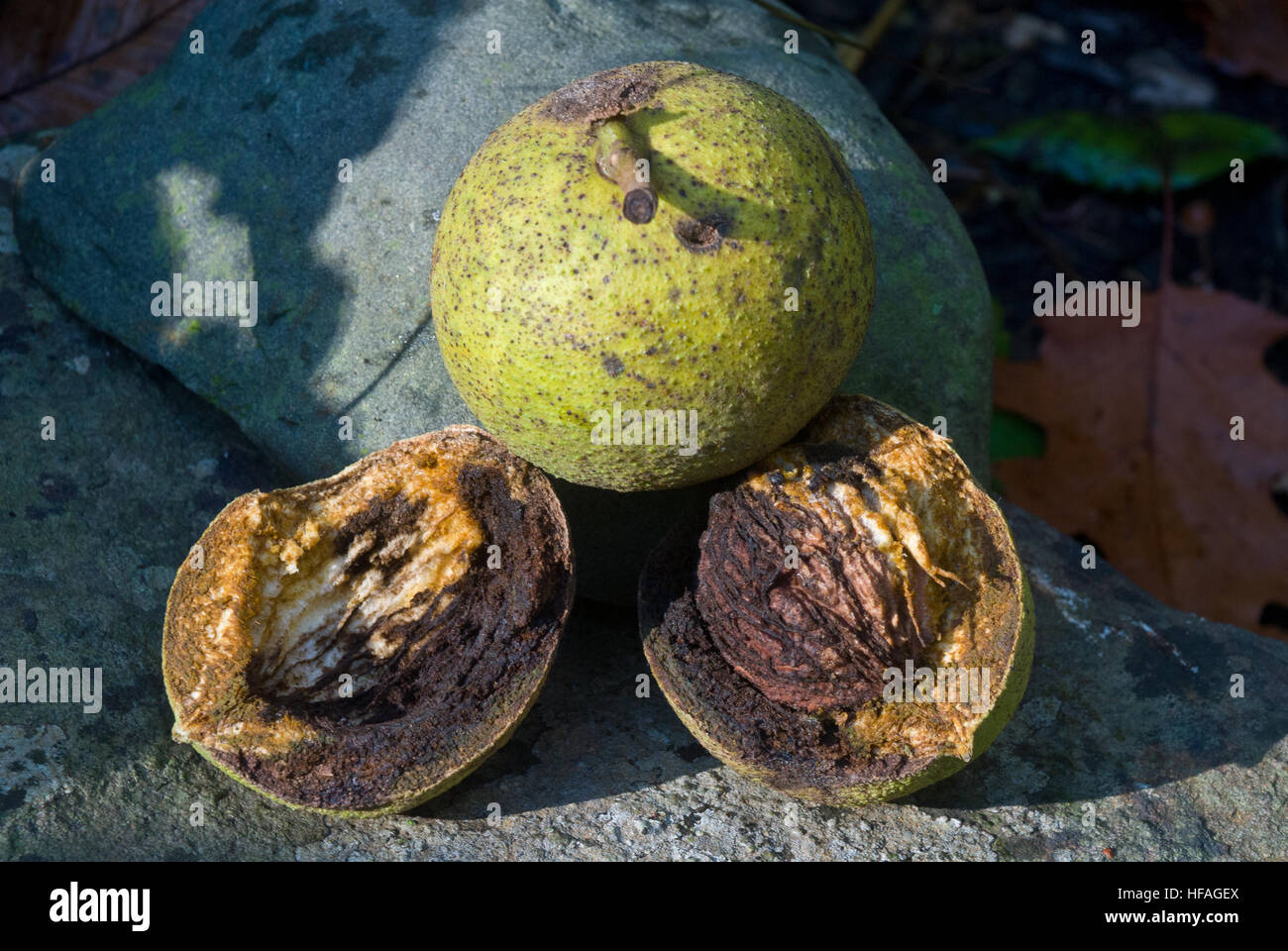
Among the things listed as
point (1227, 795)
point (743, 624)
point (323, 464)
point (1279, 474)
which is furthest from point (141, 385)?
point (1279, 474)

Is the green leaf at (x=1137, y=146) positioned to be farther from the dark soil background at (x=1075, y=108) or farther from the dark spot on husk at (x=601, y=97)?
the dark spot on husk at (x=601, y=97)

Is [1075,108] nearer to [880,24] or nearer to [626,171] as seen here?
[880,24]

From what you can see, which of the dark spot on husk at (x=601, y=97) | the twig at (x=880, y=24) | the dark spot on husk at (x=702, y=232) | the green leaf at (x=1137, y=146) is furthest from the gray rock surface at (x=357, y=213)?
the twig at (x=880, y=24)

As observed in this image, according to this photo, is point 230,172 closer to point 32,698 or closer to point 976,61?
point 32,698

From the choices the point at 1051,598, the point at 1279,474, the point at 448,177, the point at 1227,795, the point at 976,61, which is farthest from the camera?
the point at 976,61

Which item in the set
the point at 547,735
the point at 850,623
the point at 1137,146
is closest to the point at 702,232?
the point at 850,623

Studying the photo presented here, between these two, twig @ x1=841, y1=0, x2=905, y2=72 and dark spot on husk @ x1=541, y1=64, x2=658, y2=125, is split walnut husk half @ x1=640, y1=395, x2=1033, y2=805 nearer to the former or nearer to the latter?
dark spot on husk @ x1=541, y1=64, x2=658, y2=125
